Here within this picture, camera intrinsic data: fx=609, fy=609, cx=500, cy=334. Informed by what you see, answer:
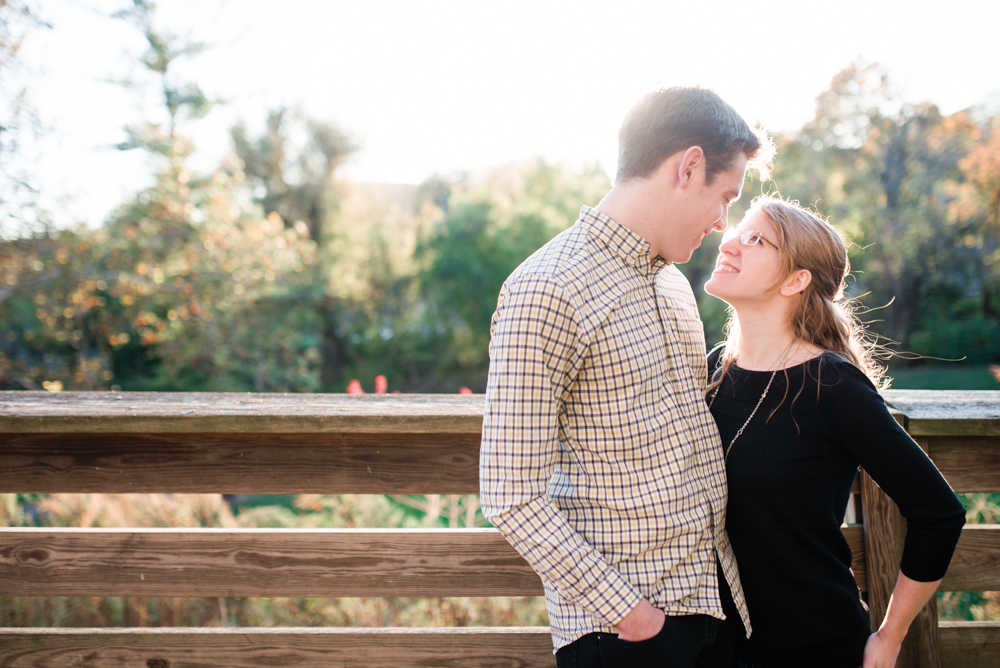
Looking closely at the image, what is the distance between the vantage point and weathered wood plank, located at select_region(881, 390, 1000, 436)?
5.03 ft

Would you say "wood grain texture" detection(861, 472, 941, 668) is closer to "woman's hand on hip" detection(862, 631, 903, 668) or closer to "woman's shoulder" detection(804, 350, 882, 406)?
"woman's hand on hip" detection(862, 631, 903, 668)

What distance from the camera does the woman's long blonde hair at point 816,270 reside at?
144 centimetres

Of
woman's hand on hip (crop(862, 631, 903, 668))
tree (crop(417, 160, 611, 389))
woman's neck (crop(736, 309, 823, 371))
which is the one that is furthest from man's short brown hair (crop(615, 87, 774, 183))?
tree (crop(417, 160, 611, 389))

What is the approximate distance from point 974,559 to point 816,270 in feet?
3.13

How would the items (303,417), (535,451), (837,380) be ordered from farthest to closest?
(303,417)
(837,380)
(535,451)

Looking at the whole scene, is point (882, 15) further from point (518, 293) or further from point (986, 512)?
point (518, 293)

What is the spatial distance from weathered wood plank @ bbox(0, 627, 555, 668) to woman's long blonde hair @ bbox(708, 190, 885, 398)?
0.98 metres

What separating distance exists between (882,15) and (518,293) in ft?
58.7

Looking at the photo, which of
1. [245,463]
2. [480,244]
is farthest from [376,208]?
[245,463]

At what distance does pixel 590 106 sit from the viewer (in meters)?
15.2

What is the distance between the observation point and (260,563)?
1.73 metres

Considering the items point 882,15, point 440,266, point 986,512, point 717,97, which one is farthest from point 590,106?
point 717,97

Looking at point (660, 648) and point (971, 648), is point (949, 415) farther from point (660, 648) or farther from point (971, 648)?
point (660, 648)

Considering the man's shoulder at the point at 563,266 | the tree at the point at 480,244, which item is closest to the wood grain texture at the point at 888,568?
the man's shoulder at the point at 563,266
